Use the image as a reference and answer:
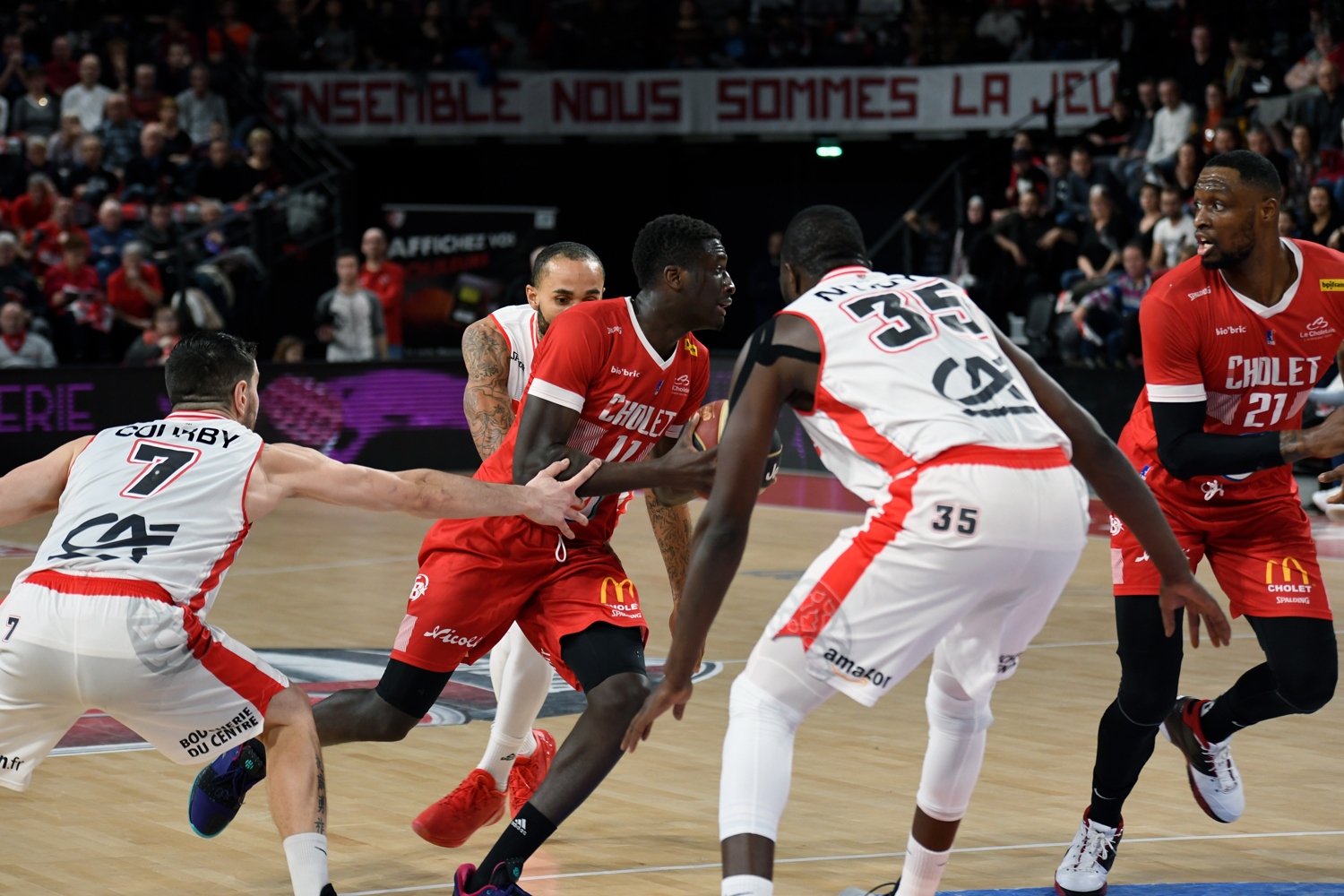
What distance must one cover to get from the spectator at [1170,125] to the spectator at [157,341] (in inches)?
366

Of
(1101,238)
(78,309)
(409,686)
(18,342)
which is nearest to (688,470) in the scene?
(409,686)

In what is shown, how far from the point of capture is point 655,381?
492cm

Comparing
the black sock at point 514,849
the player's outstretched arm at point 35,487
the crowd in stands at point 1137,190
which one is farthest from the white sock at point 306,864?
the crowd in stands at point 1137,190

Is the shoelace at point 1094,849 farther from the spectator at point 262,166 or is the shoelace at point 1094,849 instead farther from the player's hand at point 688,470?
the spectator at point 262,166

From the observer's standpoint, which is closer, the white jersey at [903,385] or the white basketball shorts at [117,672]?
the white jersey at [903,385]

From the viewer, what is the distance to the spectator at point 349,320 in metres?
16.4

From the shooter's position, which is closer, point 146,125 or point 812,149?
point 146,125

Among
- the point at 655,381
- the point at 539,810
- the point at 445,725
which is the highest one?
the point at 655,381

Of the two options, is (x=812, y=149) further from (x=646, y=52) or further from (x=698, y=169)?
(x=646, y=52)

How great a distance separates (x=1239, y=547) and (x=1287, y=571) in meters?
0.15

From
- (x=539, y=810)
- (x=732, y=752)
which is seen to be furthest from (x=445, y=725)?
(x=732, y=752)

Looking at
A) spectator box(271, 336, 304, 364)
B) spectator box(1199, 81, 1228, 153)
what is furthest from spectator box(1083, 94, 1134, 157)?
spectator box(271, 336, 304, 364)

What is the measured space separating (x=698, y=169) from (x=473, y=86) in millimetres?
4636

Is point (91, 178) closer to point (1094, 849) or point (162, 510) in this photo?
point (162, 510)
